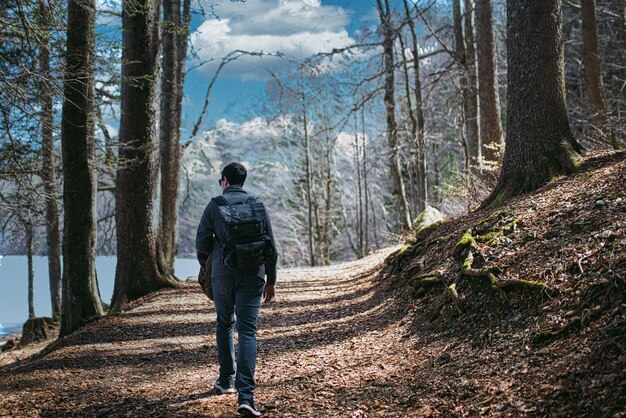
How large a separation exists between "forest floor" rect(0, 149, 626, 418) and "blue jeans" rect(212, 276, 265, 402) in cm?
36

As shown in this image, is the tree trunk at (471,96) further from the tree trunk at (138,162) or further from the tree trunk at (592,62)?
the tree trunk at (138,162)

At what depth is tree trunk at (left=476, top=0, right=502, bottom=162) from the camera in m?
13.1

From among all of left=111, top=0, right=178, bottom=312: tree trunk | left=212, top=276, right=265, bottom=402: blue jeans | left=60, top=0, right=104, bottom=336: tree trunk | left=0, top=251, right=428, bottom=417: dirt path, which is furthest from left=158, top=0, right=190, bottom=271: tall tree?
left=212, top=276, right=265, bottom=402: blue jeans

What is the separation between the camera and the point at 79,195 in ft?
28.9

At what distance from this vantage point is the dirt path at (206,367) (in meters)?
4.93

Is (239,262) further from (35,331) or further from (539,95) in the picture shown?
(35,331)

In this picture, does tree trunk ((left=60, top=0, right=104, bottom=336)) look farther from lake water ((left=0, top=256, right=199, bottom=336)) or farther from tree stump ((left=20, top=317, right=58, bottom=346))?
lake water ((left=0, top=256, right=199, bottom=336))

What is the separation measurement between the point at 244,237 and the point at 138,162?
6342 millimetres

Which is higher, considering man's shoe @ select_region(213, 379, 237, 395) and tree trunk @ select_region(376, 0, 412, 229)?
tree trunk @ select_region(376, 0, 412, 229)

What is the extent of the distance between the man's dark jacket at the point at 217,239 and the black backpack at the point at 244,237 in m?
0.05

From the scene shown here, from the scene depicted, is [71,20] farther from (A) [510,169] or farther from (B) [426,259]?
(A) [510,169]

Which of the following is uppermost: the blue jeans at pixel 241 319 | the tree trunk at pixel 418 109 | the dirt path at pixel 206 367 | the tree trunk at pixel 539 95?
the tree trunk at pixel 418 109

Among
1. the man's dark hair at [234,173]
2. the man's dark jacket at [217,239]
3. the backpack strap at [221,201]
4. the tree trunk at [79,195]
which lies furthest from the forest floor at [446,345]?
the man's dark hair at [234,173]

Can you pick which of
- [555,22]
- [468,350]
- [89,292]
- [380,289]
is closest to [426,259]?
[380,289]
